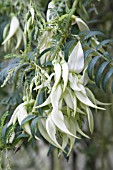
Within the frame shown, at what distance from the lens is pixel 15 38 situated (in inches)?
40.3

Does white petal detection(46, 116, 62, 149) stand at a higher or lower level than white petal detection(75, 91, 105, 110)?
lower

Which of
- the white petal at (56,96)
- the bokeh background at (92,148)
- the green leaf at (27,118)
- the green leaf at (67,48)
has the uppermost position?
the green leaf at (67,48)

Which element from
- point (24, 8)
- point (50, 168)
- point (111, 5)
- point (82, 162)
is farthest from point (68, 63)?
point (50, 168)

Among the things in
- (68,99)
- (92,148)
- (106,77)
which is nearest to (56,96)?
(68,99)

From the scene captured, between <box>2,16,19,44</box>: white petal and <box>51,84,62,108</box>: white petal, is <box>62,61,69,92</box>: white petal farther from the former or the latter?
<box>2,16,19,44</box>: white petal

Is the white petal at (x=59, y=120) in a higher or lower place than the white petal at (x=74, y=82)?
lower

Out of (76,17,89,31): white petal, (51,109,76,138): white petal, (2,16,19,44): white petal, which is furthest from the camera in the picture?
(2,16,19,44): white petal

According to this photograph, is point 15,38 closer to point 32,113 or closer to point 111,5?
point 32,113

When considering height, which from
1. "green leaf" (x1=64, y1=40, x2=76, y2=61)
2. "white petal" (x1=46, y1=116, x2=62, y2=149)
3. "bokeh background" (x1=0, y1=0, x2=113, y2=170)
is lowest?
"bokeh background" (x1=0, y1=0, x2=113, y2=170)

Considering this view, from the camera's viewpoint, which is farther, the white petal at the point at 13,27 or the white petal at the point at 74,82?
the white petal at the point at 13,27

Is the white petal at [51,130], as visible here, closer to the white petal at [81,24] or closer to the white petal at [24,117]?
the white petal at [24,117]

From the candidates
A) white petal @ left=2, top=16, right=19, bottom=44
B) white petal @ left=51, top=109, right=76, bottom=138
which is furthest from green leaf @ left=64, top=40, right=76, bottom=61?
white petal @ left=2, top=16, right=19, bottom=44

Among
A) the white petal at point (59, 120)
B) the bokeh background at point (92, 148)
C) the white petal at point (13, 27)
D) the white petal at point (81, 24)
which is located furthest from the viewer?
the bokeh background at point (92, 148)

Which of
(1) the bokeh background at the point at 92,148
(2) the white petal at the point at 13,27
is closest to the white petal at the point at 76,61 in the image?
(2) the white petal at the point at 13,27
